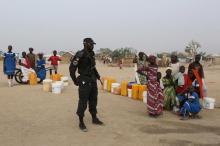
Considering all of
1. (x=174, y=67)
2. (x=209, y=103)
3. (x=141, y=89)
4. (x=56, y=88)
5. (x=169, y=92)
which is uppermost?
(x=174, y=67)

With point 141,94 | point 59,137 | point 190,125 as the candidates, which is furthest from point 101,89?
point 59,137

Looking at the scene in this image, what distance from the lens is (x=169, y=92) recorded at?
1004cm

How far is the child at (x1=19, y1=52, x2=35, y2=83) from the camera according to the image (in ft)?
54.6

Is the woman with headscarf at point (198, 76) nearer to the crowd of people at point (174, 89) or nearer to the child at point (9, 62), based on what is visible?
the crowd of people at point (174, 89)

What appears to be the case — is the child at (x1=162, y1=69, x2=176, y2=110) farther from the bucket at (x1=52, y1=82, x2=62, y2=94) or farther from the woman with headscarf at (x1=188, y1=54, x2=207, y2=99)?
the bucket at (x1=52, y1=82, x2=62, y2=94)

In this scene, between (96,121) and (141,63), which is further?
(141,63)

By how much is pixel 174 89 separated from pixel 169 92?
0.16m

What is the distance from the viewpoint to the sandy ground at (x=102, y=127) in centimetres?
698

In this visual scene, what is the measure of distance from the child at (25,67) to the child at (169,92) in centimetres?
820

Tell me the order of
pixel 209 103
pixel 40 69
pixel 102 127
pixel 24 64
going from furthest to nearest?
1. pixel 40 69
2. pixel 24 64
3. pixel 209 103
4. pixel 102 127

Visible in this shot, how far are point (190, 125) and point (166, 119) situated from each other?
77 centimetres

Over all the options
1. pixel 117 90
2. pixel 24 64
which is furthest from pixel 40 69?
pixel 117 90

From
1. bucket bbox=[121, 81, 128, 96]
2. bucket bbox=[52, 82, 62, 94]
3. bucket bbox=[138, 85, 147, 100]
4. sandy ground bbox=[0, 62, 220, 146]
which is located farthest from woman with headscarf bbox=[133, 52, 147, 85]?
bucket bbox=[52, 82, 62, 94]

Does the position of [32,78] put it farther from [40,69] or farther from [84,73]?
[84,73]
